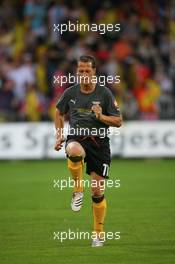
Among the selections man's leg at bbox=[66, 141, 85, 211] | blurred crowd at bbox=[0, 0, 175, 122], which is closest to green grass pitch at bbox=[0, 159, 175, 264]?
man's leg at bbox=[66, 141, 85, 211]

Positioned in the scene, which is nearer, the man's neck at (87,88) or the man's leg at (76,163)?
the man's leg at (76,163)

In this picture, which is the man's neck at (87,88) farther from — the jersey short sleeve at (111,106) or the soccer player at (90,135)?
the jersey short sleeve at (111,106)

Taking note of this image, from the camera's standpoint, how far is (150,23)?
78.4 ft

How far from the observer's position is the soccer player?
9516 millimetres

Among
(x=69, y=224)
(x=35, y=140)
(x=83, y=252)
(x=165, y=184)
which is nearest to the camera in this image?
(x=83, y=252)

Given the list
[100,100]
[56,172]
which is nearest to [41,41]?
[56,172]

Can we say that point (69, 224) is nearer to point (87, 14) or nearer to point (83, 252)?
point (83, 252)

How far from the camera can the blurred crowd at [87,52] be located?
22.1 metres

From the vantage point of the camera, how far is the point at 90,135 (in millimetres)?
9641

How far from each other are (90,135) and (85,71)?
2.43ft

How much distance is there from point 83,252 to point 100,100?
1660 mm

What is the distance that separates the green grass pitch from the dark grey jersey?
1.33 m

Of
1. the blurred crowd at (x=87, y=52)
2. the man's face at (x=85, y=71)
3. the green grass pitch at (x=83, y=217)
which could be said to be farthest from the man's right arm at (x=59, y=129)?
the blurred crowd at (x=87, y=52)

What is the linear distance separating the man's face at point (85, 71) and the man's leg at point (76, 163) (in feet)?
2.39
